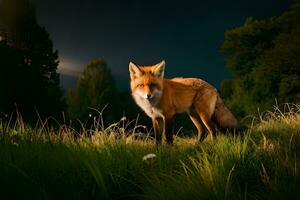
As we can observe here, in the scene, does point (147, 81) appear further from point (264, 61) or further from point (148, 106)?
point (264, 61)

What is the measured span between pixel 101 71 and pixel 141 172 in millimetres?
45446

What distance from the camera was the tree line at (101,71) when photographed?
3888 cm

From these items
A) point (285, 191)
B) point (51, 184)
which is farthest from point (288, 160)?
point (51, 184)

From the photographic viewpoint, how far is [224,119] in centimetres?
1162

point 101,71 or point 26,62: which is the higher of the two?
point 26,62

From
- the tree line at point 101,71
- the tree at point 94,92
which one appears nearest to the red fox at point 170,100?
the tree line at point 101,71

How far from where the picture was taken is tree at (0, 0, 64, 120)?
38.2 meters

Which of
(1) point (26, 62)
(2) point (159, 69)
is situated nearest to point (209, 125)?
(2) point (159, 69)

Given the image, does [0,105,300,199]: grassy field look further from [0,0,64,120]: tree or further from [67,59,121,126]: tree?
[67,59,121,126]: tree

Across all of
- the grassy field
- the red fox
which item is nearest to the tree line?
the red fox

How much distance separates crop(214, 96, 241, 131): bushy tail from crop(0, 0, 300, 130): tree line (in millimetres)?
20671

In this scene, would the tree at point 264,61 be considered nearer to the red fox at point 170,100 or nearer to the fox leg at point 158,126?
the red fox at point 170,100

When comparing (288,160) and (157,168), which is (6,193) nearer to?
(157,168)

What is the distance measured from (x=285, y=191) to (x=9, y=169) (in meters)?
3.90
